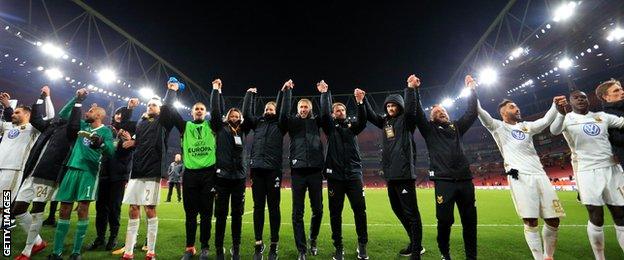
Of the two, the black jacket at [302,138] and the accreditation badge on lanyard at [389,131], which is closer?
the black jacket at [302,138]

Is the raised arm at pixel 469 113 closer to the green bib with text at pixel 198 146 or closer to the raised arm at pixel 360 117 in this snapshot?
the raised arm at pixel 360 117

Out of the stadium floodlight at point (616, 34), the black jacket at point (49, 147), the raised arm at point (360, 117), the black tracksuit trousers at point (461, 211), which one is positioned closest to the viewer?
the black tracksuit trousers at point (461, 211)

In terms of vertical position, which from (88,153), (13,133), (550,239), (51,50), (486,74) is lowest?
(550,239)

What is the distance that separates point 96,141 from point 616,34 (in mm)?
28658

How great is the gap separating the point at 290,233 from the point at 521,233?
487 centimetres

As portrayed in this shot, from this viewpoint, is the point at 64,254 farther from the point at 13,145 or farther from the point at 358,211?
the point at 358,211

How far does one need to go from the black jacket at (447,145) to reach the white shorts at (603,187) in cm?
156

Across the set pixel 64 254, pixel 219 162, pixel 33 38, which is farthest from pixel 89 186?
pixel 33 38

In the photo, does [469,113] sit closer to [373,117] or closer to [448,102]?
[373,117]

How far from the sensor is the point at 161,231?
646 cm

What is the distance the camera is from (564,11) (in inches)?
672

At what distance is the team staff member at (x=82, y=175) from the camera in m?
4.29

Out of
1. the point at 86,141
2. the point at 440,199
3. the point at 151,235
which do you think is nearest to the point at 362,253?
the point at 440,199

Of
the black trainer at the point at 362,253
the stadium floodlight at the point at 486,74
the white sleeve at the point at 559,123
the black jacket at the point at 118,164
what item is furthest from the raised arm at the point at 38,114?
the stadium floodlight at the point at 486,74
